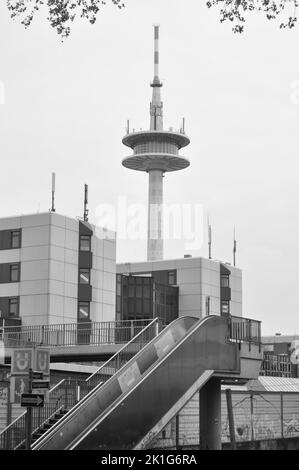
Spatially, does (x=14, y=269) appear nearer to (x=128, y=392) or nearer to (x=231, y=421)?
(x=231, y=421)

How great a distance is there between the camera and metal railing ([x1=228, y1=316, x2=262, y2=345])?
1173 inches

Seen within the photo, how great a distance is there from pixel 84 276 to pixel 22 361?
50.3 m

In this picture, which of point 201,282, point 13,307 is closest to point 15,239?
point 13,307

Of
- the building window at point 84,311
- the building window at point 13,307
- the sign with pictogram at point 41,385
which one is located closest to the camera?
the sign with pictogram at point 41,385

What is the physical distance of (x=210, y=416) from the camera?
3022 cm

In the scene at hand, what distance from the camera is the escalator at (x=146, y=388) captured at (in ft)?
75.6

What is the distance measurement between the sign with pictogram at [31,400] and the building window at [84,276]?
166 feet

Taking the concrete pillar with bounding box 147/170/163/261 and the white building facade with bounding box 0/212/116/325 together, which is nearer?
the white building facade with bounding box 0/212/116/325

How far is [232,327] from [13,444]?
29.4ft

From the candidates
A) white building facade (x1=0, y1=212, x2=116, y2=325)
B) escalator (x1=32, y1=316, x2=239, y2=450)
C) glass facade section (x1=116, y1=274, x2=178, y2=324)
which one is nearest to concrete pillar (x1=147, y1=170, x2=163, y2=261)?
glass facade section (x1=116, y1=274, x2=178, y2=324)

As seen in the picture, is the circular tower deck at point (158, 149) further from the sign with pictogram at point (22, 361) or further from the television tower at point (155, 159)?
the sign with pictogram at point (22, 361)

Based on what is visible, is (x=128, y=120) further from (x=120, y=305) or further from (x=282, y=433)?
(x=282, y=433)

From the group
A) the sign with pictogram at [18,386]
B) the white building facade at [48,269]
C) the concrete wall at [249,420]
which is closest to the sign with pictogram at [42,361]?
the sign with pictogram at [18,386]

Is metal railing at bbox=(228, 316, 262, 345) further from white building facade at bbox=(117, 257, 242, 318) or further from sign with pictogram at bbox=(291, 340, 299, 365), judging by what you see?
white building facade at bbox=(117, 257, 242, 318)
